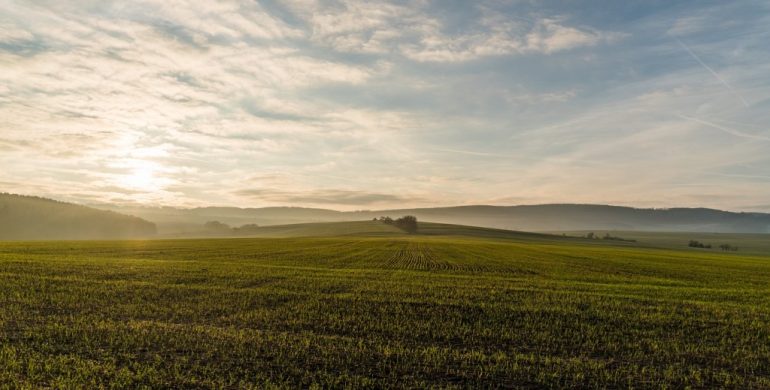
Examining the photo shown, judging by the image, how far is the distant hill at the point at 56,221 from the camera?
533 ft

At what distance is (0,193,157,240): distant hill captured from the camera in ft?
533

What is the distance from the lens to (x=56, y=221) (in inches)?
6649

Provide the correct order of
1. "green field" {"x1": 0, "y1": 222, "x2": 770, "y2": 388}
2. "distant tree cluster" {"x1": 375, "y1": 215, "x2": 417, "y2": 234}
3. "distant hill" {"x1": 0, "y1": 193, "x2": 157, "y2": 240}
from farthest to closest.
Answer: "distant hill" {"x1": 0, "y1": 193, "x2": 157, "y2": 240} → "distant tree cluster" {"x1": 375, "y1": 215, "x2": 417, "y2": 234} → "green field" {"x1": 0, "y1": 222, "x2": 770, "y2": 388}

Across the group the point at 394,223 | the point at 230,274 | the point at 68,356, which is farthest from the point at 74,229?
the point at 68,356

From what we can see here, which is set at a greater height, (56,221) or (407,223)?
(407,223)

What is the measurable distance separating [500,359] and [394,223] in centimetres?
14618

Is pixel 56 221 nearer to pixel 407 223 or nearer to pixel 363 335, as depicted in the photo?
pixel 407 223

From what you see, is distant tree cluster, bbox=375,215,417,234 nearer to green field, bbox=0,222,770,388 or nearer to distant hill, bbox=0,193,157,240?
distant hill, bbox=0,193,157,240

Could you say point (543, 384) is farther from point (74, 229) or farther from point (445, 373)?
point (74, 229)

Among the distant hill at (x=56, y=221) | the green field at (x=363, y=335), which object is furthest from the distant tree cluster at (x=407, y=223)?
the green field at (x=363, y=335)

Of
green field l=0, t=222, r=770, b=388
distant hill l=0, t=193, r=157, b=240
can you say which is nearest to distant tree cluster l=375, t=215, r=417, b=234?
distant hill l=0, t=193, r=157, b=240

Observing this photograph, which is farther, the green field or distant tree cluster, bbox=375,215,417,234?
distant tree cluster, bbox=375,215,417,234

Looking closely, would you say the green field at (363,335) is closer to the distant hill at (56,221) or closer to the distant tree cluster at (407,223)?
the distant tree cluster at (407,223)

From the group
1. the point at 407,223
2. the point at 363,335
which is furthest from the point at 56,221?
the point at 363,335
